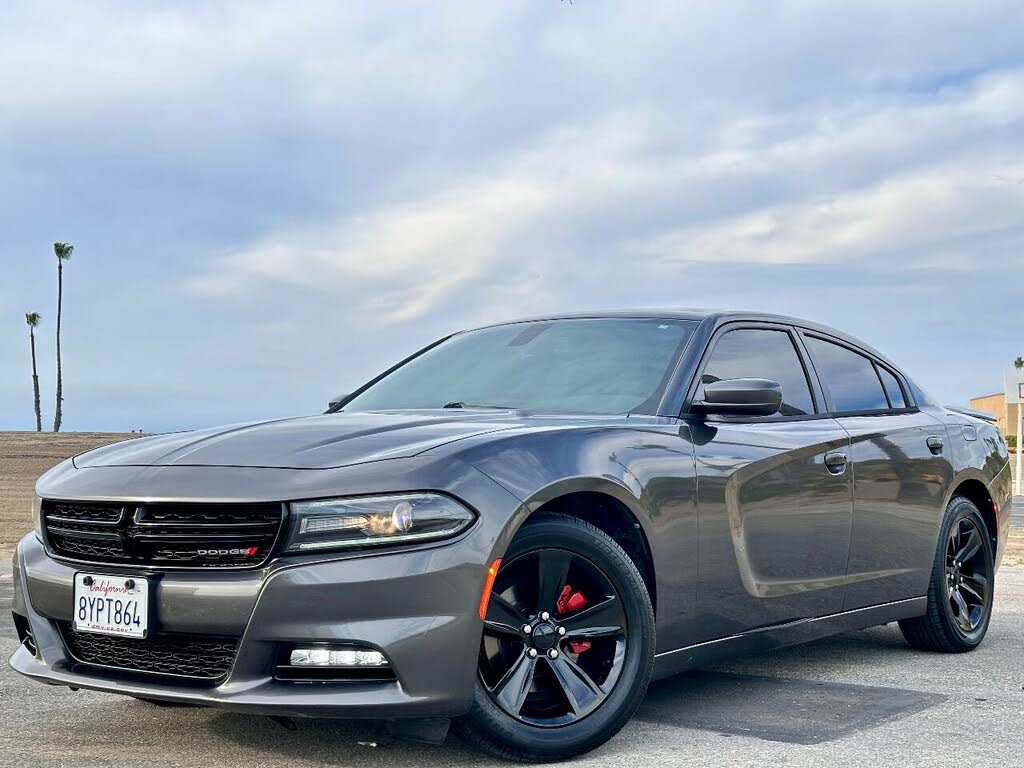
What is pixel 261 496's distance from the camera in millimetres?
3840

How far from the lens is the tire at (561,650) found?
406 cm

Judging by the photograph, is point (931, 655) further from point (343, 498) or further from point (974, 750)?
point (343, 498)

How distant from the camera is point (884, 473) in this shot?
605 cm

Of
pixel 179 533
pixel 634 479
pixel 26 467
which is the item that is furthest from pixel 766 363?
pixel 26 467

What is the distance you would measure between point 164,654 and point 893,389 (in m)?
4.21

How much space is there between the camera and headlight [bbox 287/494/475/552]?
3.81m

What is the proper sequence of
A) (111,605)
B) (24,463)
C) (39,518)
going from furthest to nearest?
(24,463)
(39,518)
(111,605)

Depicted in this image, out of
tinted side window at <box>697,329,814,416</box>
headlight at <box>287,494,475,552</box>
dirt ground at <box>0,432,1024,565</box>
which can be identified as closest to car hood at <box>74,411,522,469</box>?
headlight at <box>287,494,475,552</box>

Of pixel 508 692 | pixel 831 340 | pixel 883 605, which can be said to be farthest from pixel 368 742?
pixel 831 340

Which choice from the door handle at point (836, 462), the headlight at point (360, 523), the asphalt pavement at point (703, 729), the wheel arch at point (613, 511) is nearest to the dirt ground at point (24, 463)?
the asphalt pavement at point (703, 729)

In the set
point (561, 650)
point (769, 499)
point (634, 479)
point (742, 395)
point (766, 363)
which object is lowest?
point (561, 650)

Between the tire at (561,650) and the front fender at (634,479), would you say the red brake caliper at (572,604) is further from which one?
the front fender at (634,479)

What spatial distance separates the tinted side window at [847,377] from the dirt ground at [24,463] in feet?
27.9

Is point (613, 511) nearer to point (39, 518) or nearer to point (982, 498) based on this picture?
point (39, 518)
